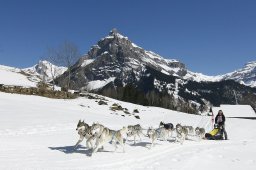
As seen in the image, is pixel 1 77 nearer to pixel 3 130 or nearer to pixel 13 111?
pixel 13 111

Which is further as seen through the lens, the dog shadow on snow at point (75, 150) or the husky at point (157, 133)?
the husky at point (157, 133)

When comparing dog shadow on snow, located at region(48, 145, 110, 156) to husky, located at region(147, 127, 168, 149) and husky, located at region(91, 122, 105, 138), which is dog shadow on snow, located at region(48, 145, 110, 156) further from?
husky, located at region(147, 127, 168, 149)

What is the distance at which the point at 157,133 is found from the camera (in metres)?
19.0

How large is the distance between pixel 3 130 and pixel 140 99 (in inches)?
3690

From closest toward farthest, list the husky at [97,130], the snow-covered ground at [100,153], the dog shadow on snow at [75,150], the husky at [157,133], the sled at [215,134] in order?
the snow-covered ground at [100,153], the husky at [97,130], the dog shadow on snow at [75,150], the husky at [157,133], the sled at [215,134]

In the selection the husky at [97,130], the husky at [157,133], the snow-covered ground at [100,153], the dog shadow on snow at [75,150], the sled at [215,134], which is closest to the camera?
the snow-covered ground at [100,153]

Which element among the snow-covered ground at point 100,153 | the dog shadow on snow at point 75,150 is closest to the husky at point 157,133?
the snow-covered ground at point 100,153

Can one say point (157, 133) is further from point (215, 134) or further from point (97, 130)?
point (215, 134)

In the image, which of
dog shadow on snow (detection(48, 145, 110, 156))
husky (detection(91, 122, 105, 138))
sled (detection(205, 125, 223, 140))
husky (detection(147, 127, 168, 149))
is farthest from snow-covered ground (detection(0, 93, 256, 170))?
sled (detection(205, 125, 223, 140))

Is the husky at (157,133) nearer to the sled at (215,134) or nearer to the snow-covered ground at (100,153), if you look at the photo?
the snow-covered ground at (100,153)

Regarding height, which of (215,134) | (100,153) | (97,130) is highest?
(97,130)

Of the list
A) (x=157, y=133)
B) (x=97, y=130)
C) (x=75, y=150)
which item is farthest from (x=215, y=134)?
(x=75, y=150)

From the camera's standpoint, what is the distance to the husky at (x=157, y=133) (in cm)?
1803

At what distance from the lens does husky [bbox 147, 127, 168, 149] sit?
1803 centimetres
